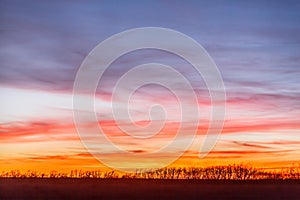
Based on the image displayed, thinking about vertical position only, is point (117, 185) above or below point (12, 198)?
above

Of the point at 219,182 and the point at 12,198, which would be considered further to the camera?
the point at 219,182

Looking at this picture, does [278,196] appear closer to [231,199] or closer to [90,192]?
[231,199]

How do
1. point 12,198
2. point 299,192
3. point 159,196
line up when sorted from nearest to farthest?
point 12,198 → point 159,196 → point 299,192

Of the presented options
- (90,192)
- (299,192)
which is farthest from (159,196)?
(299,192)

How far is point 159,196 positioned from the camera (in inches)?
402

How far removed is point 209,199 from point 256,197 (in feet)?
2.34

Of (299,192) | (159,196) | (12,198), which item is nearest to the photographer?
(12,198)

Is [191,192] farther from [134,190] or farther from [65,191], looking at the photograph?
[65,191]

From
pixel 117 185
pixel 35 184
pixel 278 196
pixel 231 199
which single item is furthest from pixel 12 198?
pixel 278 196

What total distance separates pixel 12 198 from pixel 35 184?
53.9 inches

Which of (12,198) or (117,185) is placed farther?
(117,185)

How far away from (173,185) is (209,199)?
0.61 meters

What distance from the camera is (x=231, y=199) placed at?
10.4m

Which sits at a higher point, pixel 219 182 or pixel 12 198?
pixel 219 182
